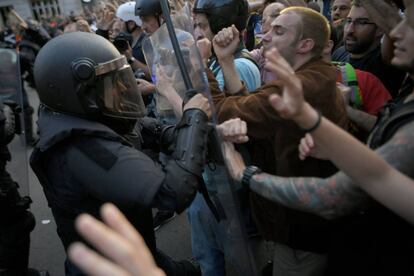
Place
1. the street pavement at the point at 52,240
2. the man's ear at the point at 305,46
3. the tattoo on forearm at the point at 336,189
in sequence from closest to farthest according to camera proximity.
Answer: the tattoo on forearm at the point at 336,189 → the man's ear at the point at 305,46 → the street pavement at the point at 52,240

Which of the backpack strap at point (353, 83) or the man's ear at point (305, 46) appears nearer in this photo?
the man's ear at point (305, 46)

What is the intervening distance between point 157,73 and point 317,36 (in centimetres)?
76

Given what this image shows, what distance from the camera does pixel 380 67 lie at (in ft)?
7.87

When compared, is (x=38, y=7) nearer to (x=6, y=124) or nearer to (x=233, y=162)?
(x=6, y=124)

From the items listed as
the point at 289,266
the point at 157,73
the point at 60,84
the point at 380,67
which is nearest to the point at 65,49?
the point at 60,84

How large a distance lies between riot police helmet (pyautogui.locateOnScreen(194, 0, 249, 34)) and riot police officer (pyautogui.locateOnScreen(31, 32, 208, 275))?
0.78 metres

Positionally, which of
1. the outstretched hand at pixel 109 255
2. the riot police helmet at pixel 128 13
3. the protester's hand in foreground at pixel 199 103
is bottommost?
the protester's hand in foreground at pixel 199 103

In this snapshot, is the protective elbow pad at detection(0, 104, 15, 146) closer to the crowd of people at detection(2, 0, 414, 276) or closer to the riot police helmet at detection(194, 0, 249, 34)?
the crowd of people at detection(2, 0, 414, 276)

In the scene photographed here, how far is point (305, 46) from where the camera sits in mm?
1568

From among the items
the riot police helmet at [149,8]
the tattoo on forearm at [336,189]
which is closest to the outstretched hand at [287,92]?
the tattoo on forearm at [336,189]

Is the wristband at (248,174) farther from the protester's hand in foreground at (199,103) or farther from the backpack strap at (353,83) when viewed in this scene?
the backpack strap at (353,83)

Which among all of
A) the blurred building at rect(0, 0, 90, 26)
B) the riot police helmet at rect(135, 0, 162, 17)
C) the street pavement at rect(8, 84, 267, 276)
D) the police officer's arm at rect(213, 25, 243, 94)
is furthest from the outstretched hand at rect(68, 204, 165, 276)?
the blurred building at rect(0, 0, 90, 26)

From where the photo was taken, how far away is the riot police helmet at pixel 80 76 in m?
1.35

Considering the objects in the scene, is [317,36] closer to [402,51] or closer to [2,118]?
[402,51]
